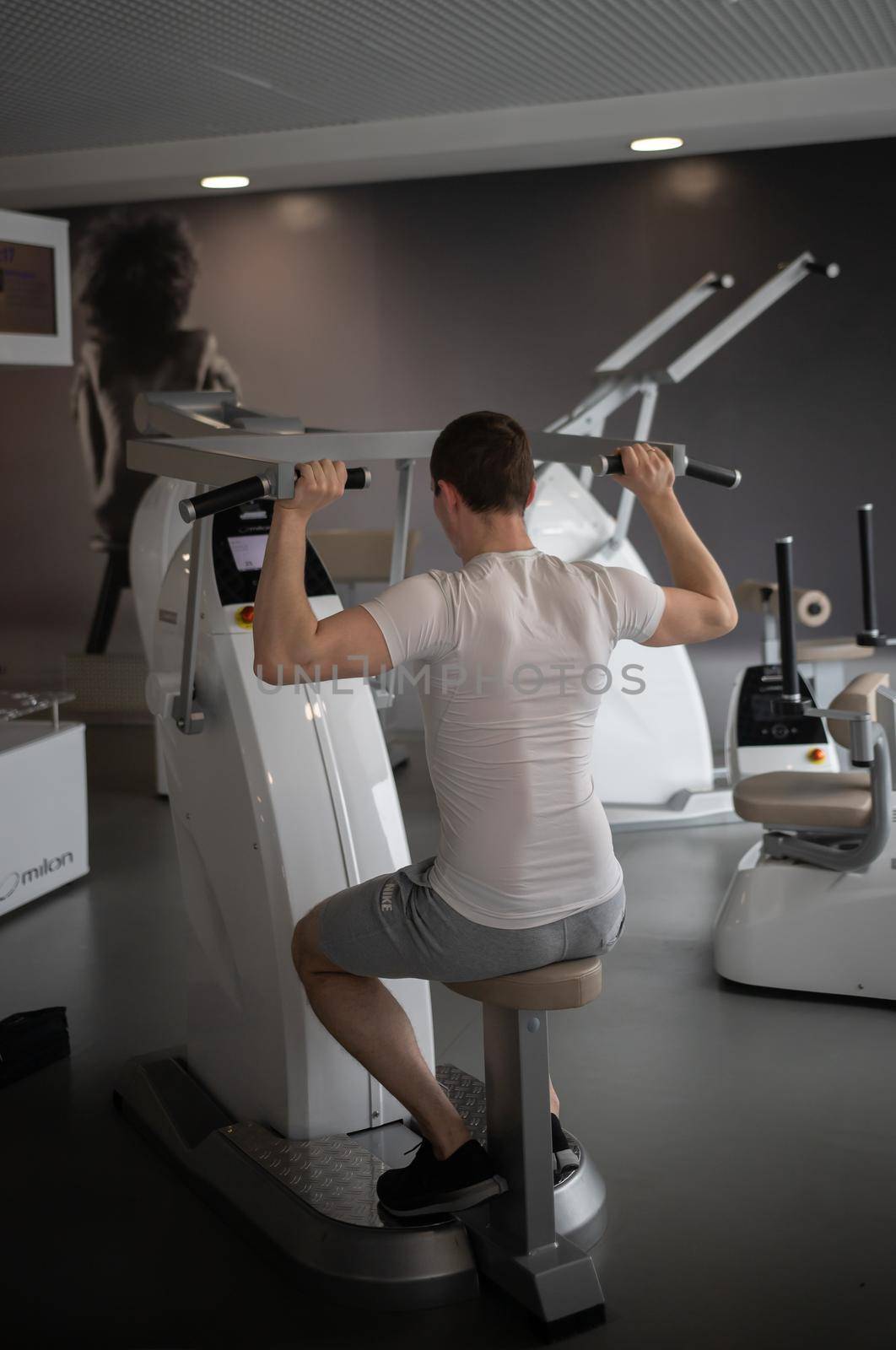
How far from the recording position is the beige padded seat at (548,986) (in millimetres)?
2150

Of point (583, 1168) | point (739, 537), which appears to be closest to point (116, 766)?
point (739, 537)

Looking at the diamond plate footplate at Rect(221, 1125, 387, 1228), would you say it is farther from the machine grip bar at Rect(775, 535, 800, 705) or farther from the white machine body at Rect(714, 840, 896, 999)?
the machine grip bar at Rect(775, 535, 800, 705)

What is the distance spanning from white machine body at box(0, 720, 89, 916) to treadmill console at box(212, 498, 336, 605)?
1940mm

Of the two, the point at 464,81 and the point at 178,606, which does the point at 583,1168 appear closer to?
the point at 178,606

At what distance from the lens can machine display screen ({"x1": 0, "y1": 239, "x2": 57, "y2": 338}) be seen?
529cm

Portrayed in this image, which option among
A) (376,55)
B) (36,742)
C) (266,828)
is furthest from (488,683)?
(376,55)

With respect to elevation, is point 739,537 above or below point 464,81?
below

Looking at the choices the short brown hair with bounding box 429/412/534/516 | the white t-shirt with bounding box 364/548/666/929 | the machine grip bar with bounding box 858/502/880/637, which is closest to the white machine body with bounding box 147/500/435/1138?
the white t-shirt with bounding box 364/548/666/929

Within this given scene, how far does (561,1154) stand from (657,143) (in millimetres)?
5141

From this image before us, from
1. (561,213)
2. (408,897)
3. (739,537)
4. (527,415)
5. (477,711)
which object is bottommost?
(408,897)

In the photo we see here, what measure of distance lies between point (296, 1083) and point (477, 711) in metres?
0.96

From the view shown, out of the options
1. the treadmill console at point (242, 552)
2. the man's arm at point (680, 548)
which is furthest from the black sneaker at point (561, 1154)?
the treadmill console at point (242, 552)

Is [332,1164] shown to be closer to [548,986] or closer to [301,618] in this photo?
[548,986]

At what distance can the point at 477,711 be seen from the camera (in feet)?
6.98
